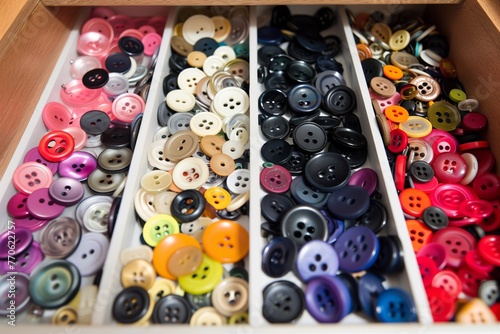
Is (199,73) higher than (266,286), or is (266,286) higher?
(199,73)

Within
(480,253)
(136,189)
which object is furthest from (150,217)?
(480,253)

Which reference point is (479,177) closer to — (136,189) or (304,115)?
(304,115)

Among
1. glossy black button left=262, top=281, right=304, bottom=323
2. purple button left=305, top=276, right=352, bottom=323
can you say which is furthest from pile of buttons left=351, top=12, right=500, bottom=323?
glossy black button left=262, top=281, right=304, bottom=323

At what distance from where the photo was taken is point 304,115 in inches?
57.1

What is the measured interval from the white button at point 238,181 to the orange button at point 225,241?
13cm

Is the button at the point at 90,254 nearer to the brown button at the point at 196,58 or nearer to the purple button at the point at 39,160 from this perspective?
the purple button at the point at 39,160

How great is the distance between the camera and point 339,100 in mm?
1484

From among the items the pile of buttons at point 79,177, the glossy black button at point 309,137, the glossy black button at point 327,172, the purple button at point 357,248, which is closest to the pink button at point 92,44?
the pile of buttons at point 79,177

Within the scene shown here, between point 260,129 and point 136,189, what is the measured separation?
464 mm

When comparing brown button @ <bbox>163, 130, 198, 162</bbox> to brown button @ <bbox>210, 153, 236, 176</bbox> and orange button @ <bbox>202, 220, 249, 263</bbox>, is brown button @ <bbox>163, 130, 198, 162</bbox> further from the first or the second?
orange button @ <bbox>202, 220, 249, 263</bbox>

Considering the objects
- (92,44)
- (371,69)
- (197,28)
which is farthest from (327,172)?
(92,44)

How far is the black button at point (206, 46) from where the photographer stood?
1681mm

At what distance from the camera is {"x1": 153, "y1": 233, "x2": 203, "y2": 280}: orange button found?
109 cm

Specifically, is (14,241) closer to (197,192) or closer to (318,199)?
(197,192)
